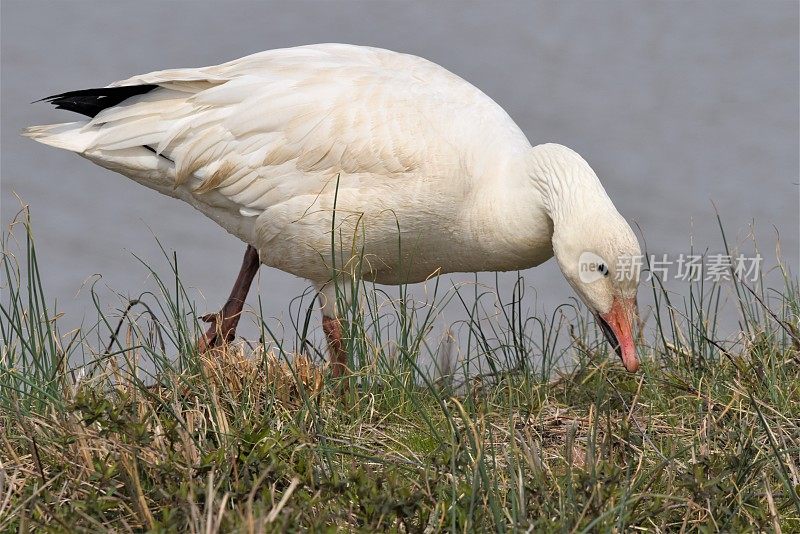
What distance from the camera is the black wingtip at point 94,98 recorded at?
20.3 feet

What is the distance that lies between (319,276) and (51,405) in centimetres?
192

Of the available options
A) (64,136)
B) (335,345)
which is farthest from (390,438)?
(64,136)

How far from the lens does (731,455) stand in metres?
4.26

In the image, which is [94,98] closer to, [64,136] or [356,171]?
[64,136]

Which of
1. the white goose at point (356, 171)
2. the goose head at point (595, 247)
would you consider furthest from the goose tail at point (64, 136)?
the goose head at point (595, 247)

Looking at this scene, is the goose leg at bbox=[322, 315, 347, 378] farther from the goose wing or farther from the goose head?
the goose head

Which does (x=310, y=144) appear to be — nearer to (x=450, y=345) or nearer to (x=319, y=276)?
(x=319, y=276)

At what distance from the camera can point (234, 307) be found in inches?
247

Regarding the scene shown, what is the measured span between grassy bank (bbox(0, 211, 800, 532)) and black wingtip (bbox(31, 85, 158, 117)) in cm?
116

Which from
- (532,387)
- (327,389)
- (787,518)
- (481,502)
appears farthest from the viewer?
(532,387)

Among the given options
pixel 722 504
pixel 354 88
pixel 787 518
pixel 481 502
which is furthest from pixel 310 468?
pixel 354 88

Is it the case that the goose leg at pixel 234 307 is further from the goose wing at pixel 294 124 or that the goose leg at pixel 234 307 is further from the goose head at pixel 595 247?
the goose head at pixel 595 247

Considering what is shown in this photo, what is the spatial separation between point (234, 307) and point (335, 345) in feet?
2.66

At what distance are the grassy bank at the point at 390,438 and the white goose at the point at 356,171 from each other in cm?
41
